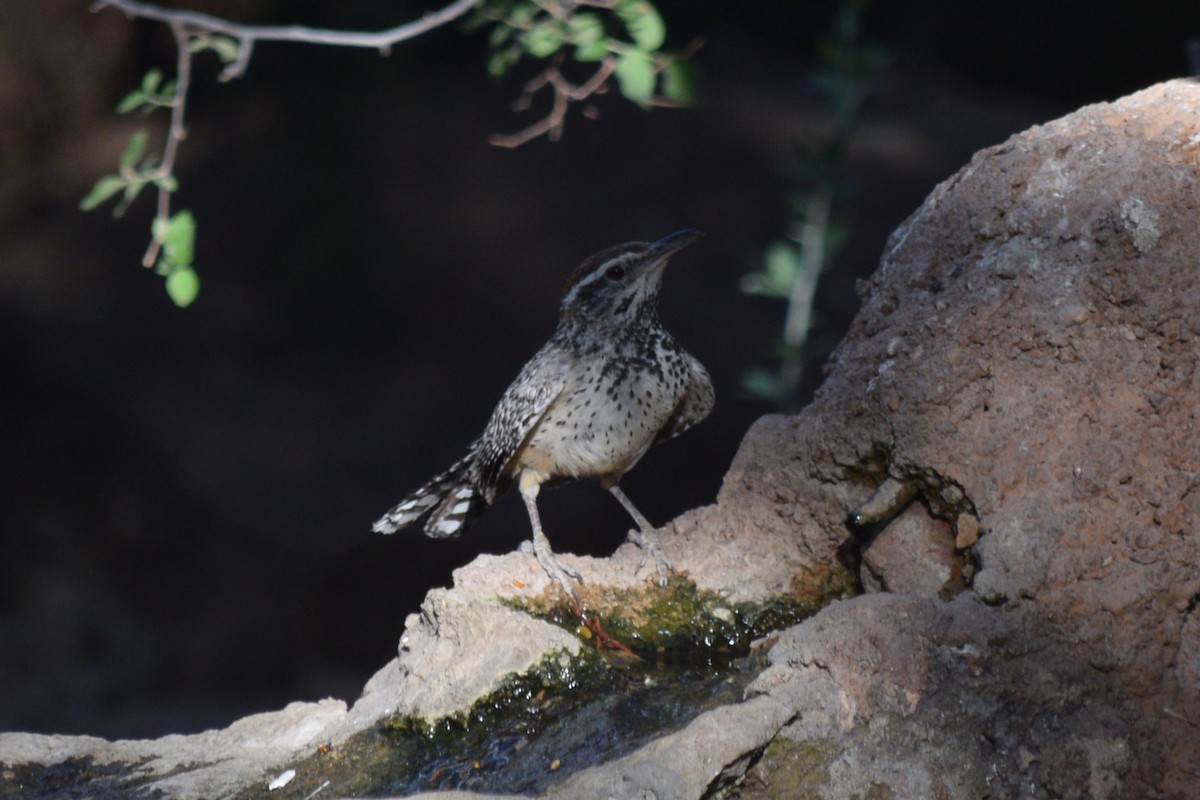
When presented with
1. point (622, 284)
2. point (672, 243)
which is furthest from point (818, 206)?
point (622, 284)

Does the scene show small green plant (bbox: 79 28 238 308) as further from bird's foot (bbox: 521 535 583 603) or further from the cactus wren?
the cactus wren

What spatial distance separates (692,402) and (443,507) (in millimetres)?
1069

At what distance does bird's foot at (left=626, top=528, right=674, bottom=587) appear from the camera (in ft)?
13.8

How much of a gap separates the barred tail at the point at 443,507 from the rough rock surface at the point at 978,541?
1.15 m

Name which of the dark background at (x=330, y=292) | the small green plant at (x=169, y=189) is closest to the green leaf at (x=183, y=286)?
the small green plant at (x=169, y=189)

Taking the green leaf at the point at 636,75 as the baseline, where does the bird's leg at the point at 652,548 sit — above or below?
below

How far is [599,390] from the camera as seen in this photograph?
4863mm

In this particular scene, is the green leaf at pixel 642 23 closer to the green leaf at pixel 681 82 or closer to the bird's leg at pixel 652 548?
the green leaf at pixel 681 82

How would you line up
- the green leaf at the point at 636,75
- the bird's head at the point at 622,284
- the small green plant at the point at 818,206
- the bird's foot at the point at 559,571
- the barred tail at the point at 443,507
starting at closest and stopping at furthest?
the green leaf at the point at 636,75, the bird's foot at the point at 559,571, the bird's head at the point at 622,284, the barred tail at the point at 443,507, the small green plant at the point at 818,206

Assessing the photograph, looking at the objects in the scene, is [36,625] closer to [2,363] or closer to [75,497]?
[75,497]

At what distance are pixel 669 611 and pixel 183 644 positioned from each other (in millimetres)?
5339

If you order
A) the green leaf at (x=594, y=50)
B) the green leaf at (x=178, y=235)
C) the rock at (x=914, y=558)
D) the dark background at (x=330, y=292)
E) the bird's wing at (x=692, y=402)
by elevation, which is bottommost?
the rock at (x=914, y=558)

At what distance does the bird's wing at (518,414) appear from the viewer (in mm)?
4824

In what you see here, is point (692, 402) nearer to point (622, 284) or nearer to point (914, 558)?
point (622, 284)
